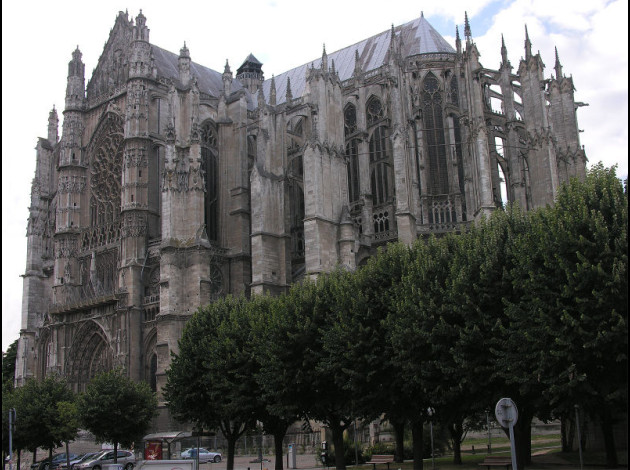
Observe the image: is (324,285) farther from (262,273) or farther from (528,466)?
(262,273)

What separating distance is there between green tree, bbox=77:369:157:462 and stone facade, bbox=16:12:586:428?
3.73 m

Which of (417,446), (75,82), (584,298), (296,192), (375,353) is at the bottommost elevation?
(417,446)

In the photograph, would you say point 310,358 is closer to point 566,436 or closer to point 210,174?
point 566,436

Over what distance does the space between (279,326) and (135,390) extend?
1392cm

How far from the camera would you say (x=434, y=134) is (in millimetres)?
47500

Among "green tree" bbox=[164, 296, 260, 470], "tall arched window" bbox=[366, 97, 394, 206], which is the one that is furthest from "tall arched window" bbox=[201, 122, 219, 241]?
"green tree" bbox=[164, 296, 260, 470]

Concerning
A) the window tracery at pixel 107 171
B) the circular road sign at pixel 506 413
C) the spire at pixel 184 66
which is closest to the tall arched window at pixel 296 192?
the spire at pixel 184 66

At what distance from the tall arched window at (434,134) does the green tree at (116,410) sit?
837 inches

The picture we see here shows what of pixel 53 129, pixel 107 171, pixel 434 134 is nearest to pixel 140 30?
pixel 107 171

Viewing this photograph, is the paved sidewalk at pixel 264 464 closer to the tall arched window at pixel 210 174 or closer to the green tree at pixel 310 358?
the green tree at pixel 310 358

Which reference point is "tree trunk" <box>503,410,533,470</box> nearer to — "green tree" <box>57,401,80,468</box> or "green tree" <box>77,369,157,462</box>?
"green tree" <box>77,369,157,462</box>

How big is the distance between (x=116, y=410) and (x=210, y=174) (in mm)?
20161

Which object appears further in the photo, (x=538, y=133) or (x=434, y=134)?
(x=434, y=134)

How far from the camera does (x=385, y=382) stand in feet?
77.6
